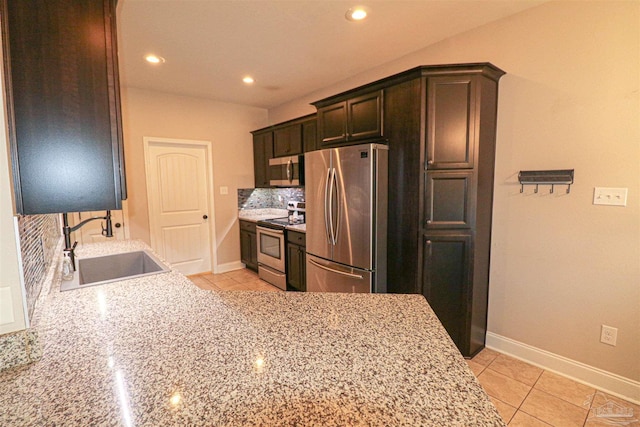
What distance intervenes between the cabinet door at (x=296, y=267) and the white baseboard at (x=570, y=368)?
1.97 m

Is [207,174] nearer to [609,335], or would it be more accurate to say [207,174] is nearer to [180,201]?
[180,201]

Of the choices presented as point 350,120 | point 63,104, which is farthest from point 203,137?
point 63,104

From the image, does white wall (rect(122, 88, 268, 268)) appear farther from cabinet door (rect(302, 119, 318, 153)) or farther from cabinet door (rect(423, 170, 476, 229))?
cabinet door (rect(423, 170, 476, 229))

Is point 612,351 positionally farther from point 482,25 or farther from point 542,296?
point 482,25

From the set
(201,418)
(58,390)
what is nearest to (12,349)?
(58,390)

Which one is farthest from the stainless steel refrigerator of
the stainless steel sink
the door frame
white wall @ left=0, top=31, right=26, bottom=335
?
the door frame

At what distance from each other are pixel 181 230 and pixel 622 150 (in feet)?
15.9

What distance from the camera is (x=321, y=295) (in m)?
1.33

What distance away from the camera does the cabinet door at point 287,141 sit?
13.0 feet

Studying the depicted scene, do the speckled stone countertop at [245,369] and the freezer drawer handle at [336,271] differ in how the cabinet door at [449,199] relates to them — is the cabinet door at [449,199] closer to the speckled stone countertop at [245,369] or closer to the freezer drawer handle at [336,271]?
the freezer drawer handle at [336,271]

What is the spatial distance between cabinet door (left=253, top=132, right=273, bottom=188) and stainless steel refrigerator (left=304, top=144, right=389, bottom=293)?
Answer: 5.52 ft

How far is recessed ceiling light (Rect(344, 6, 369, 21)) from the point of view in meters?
2.16

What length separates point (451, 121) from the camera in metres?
2.23

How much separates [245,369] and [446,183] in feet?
6.64
